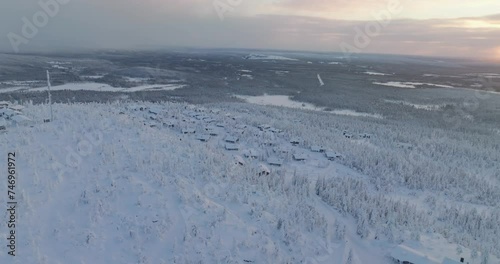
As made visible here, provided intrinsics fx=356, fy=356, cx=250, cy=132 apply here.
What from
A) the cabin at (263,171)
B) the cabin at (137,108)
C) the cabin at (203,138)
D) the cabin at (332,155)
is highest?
the cabin at (137,108)

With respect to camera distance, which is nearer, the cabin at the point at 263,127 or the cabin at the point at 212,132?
the cabin at the point at 212,132

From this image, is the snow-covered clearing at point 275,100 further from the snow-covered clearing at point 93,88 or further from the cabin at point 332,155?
the cabin at point 332,155

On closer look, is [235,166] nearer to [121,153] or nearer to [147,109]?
[121,153]

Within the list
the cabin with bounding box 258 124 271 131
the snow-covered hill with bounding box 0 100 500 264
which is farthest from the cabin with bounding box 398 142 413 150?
the cabin with bounding box 258 124 271 131

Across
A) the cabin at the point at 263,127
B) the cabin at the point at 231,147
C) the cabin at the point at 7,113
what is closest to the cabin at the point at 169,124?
the cabin at the point at 231,147

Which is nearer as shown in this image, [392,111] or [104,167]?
[104,167]

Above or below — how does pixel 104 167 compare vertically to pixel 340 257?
above

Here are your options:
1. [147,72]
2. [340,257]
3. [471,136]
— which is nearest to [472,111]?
[471,136]

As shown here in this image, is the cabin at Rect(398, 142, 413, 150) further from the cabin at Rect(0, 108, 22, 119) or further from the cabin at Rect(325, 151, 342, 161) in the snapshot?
the cabin at Rect(0, 108, 22, 119)
